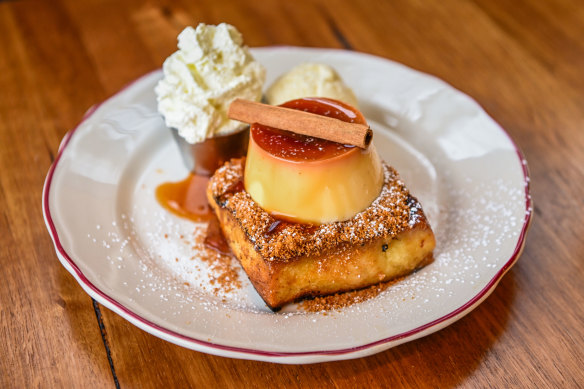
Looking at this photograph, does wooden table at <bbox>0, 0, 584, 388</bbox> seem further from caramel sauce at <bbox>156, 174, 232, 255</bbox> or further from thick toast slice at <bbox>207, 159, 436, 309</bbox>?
caramel sauce at <bbox>156, 174, 232, 255</bbox>

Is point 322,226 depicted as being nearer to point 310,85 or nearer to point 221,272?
point 221,272

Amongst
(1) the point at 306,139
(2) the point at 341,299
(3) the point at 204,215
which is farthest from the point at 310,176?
(3) the point at 204,215

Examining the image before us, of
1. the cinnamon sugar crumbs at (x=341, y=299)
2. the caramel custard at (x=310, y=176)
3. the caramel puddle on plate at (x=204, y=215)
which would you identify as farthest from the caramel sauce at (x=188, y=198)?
the cinnamon sugar crumbs at (x=341, y=299)

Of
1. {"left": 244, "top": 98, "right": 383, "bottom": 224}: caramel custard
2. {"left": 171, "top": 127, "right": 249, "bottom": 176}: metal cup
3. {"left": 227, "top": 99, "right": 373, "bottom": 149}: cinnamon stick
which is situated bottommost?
{"left": 171, "top": 127, "right": 249, "bottom": 176}: metal cup

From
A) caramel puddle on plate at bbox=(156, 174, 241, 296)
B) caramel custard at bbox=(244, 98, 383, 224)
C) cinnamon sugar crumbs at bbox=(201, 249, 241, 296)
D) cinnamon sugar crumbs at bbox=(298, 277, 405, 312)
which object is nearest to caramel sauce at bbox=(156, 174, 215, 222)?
caramel puddle on plate at bbox=(156, 174, 241, 296)

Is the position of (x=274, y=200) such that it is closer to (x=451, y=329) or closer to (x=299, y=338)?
(x=299, y=338)
